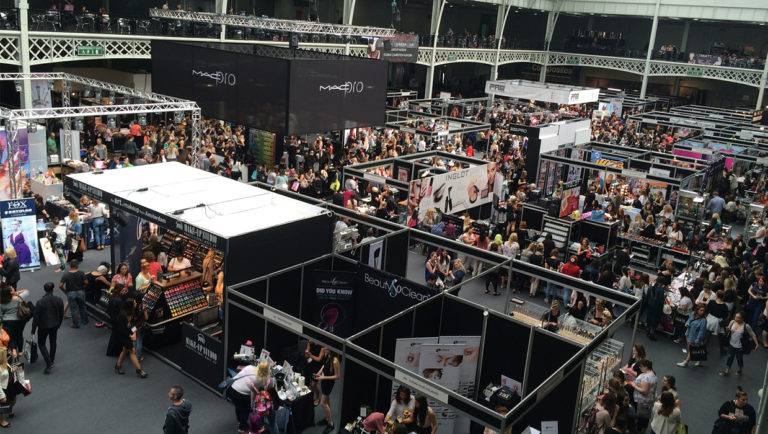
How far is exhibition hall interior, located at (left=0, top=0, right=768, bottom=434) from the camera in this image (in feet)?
28.6

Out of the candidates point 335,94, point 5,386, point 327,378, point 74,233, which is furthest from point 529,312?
point 335,94

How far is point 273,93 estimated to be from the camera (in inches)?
757

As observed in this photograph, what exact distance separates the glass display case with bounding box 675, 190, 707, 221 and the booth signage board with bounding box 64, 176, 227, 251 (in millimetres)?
14343

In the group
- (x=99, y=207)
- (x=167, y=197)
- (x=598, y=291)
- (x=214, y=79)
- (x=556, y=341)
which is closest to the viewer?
(x=556, y=341)

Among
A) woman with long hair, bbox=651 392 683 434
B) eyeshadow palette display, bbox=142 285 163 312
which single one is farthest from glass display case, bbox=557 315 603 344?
eyeshadow palette display, bbox=142 285 163 312

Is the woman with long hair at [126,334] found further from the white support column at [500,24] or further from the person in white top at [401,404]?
the white support column at [500,24]

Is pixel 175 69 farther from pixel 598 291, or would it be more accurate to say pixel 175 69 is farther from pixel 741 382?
pixel 741 382

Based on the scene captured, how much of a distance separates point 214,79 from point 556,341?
1570 cm

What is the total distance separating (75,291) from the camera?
1107 centimetres

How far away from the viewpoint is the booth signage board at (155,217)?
9.80 metres

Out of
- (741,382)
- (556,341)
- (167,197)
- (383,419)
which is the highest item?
(167,197)

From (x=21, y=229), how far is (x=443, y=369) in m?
9.94

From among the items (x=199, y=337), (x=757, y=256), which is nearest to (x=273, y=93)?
(x=199, y=337)

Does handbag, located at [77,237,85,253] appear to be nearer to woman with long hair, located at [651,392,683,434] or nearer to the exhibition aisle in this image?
the exhibition aisle
